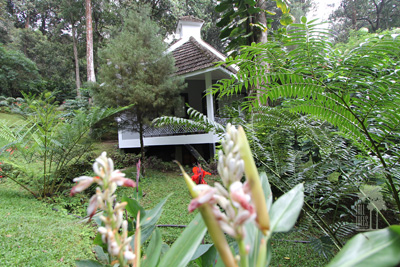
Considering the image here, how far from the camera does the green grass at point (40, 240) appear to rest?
1853mm

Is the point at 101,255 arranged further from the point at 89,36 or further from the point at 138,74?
the point at 89,36

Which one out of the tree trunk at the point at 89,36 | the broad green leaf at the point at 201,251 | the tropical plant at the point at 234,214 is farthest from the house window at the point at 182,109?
the tropical plant at the point at 234,214

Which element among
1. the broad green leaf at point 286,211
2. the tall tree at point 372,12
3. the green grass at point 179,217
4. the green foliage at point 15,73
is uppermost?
the tall tree at point 372,12

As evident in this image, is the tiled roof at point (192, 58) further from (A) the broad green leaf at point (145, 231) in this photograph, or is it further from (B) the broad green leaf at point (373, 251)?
(B) the broad green leaf at point (373, 251)

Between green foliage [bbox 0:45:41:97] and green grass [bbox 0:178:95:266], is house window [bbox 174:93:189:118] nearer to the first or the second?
green grass [bbox 0:178:95:266]

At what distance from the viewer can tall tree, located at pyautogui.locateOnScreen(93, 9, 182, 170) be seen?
5.28 metres

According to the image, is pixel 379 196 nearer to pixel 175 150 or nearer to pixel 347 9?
pixel 175 150

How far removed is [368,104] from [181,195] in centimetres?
370

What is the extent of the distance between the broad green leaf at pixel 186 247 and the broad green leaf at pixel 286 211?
163 mm

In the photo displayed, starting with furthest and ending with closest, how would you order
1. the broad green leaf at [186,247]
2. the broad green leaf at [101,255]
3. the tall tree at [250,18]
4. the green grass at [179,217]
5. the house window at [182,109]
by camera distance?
the house window at [182,109]
the tall tree at [250,18]
the green grass at [179,217]
the broad green leaf at [101,255]
the broad green leaf at [186,247]

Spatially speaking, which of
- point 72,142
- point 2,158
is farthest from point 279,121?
point 2,158


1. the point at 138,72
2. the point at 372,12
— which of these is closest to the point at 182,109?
the point at 138,72

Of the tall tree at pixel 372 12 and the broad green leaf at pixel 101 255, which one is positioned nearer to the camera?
the broad green leaf at pixel 101 255

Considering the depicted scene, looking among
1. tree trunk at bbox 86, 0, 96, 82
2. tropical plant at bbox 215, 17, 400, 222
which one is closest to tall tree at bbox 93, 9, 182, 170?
tropical plant at bbox 215, 17, 400, 222
